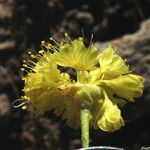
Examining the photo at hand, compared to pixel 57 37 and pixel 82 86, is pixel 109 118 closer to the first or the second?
pixel 82 86

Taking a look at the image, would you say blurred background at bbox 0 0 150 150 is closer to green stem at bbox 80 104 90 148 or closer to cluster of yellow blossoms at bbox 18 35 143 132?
cluster of yellow blossoms at bbox 18 35 143 132

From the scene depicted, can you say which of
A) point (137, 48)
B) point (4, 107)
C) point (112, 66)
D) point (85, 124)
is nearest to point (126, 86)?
point (112, 66)

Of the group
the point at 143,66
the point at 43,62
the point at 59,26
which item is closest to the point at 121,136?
the point at 143,66


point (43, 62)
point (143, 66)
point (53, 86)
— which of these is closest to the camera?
point (53, 86)

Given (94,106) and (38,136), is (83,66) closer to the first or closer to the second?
(94,106)

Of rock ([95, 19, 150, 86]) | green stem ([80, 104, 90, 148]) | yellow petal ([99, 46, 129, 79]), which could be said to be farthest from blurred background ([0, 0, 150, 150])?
green stem ([80, 104, 90, 148])

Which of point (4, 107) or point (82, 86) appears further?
point (4, 107)
